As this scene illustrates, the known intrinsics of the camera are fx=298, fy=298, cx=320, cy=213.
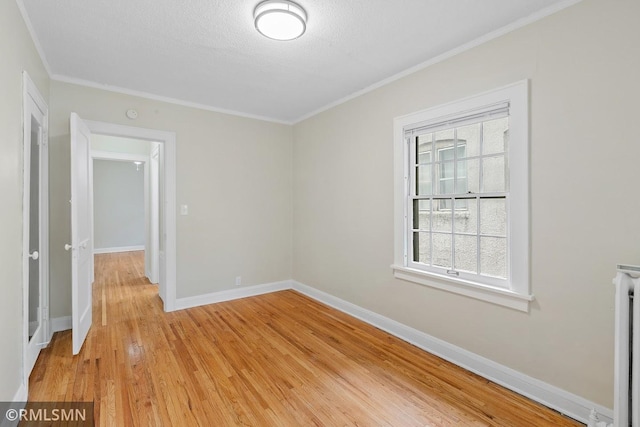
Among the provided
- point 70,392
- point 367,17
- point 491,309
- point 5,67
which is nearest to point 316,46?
point 367,17

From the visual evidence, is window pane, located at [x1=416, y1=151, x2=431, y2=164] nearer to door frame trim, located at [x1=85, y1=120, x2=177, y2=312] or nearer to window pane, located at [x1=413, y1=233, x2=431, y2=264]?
window pane, located at [x1=413, y1=233, x2=431, y2=264]

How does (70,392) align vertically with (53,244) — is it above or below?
below

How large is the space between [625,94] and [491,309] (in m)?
1.59

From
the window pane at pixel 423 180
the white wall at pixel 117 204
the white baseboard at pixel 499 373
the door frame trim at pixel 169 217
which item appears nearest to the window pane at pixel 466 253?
the window pane at pixel 423 180

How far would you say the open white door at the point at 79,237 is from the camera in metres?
2.62

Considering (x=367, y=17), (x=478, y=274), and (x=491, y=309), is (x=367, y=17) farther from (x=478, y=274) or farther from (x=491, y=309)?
(x=491, y=309)

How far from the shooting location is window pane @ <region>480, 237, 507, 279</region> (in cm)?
232

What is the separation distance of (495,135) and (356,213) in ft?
5.40

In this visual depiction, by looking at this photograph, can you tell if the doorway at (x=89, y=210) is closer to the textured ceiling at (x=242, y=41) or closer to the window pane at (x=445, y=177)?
the textured ceiling at (x=242, y=41)

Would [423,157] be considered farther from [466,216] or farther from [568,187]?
[568,187]

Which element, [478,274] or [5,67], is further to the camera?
[478,274]

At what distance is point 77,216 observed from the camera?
269cm

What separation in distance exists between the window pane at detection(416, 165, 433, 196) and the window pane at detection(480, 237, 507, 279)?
26.8 inches

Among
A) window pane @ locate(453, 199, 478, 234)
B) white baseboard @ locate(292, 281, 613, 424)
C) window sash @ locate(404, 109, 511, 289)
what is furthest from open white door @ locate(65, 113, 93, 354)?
window pane @ locate(453, 199, 478, 234)
